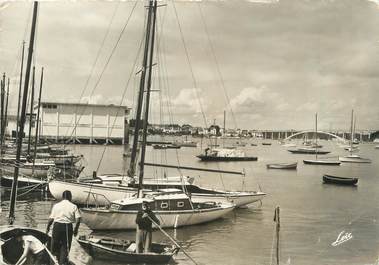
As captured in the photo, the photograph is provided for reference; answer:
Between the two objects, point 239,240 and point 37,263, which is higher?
point 37,263

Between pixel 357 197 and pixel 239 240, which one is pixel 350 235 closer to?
pixel 239 240

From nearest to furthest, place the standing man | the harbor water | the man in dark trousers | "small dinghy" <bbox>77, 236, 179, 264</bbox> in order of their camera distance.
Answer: the standing man → the man in dark trousers → "small dinghy" <bbox>77, 236, 179, 264</bbox> → the harbor water

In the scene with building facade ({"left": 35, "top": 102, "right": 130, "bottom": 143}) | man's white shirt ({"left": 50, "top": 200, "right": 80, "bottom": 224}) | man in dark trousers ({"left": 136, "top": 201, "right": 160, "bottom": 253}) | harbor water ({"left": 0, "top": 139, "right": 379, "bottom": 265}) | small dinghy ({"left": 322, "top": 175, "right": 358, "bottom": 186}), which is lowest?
harbor water ({"left": 0, "top": 139, "right": 379, "bottom": 265})

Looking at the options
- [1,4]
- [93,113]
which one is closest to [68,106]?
[93,113]

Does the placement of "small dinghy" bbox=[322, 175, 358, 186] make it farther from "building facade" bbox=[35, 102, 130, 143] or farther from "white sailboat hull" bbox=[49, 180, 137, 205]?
"building facade" bbox=[35, 102, 130, 143]

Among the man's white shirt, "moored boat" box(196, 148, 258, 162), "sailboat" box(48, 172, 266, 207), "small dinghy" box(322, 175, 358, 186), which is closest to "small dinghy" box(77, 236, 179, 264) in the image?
the man's white shirt

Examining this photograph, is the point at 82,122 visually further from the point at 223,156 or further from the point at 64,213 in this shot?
the point at 64,213

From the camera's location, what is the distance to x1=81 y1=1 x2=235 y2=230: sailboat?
22.5 meters

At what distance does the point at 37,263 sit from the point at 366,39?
1680 cm

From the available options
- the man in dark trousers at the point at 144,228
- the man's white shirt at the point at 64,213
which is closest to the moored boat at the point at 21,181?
the man in dark trousers at the point at 144,228

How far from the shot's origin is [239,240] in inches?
923

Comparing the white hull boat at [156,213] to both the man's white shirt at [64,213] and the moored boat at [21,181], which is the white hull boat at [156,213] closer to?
the man's white shirt at [64,213]

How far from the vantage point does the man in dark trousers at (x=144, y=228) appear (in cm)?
1542

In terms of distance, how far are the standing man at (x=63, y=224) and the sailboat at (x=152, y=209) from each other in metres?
10.2
